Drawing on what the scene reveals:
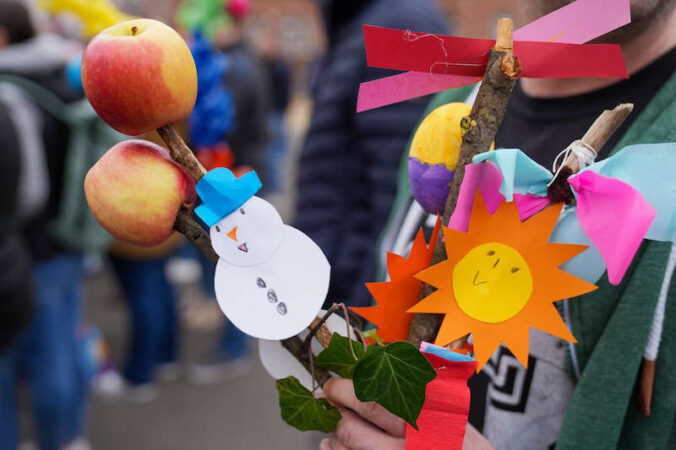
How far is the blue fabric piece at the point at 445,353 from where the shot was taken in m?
0.52

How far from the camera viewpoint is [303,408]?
0.60 meters

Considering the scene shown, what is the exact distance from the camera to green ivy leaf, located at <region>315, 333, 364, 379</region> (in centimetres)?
57

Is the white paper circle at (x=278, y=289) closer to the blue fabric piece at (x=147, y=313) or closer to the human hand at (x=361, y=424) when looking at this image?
the human hand at (x=361, y=424)

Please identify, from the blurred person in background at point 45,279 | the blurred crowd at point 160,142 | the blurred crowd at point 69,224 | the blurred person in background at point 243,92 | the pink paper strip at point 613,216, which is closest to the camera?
the pink paper strip at point 613,216

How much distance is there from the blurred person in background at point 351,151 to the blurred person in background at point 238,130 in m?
1.36

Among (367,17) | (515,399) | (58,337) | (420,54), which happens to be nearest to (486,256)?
(420,54)

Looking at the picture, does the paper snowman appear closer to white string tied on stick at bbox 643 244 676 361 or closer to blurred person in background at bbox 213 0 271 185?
white string tied on stick at bbox 643 244 676 361

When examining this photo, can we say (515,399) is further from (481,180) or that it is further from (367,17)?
(367,17)

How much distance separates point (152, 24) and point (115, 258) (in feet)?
7.32

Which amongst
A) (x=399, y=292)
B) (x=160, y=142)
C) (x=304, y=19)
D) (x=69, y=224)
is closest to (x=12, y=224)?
(x=69, y=224)

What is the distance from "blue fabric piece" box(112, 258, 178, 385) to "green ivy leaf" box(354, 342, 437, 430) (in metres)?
2.25

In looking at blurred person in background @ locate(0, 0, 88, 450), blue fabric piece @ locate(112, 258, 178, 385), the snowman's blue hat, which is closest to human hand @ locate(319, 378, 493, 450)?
the snowman's blue hat

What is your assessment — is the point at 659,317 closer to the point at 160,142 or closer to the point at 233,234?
the point at 233,234

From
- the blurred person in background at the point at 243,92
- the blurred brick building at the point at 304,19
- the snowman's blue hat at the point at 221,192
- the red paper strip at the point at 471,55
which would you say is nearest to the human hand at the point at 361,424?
the snowman's blue hat at the point at 221,192
